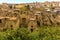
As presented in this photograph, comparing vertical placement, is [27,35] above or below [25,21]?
above

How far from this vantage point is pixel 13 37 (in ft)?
33.0

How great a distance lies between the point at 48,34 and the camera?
12.0 m

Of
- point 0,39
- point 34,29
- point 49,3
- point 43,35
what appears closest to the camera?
point 0,39

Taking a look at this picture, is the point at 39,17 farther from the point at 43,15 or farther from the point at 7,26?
the point at 7,26

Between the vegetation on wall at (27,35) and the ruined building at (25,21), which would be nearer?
the vegetation on wall at (27,35)

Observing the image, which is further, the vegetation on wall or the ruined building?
the ruined building

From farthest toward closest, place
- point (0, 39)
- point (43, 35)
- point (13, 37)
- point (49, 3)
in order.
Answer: point (49, 3) < point (43, 35) < point (0, 39) < point (13, 37)

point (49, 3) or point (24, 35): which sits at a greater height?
point (24, 35)

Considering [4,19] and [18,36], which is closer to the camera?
[18,36]

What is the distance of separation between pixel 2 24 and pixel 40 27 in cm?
182

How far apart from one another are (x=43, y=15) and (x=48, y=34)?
3244 millimetres

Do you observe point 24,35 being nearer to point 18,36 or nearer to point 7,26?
point 18,36

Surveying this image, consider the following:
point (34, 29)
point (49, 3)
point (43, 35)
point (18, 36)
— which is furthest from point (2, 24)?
point (49, 3)

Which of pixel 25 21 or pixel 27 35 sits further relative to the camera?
pixel 25 21
